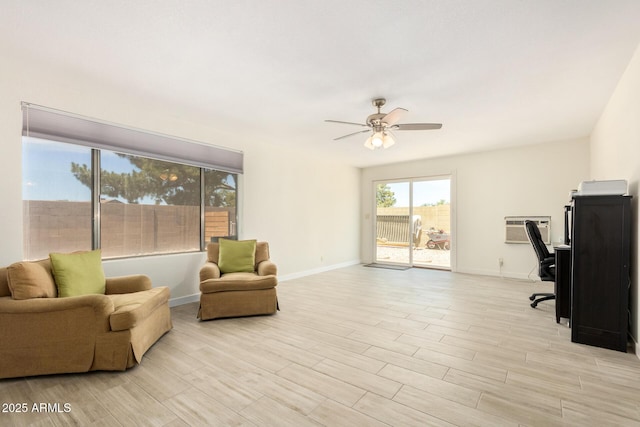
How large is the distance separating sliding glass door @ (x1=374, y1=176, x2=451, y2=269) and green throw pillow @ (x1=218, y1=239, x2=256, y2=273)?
14.0 feet

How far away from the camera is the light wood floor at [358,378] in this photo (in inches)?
69.4

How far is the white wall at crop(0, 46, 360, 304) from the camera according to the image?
9.23ft

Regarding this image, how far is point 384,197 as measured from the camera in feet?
24.7

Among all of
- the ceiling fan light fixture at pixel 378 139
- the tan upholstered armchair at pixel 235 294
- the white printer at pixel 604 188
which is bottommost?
the tan upholstered armchair at pixel 235 294

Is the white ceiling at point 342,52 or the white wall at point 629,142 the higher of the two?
the white ceiling at point 342,52

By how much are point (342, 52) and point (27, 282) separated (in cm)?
304

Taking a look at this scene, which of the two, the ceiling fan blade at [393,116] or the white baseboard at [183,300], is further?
the white baseboard at [183,300]

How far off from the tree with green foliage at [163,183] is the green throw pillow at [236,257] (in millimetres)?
900

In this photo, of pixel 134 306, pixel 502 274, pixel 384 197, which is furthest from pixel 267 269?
pixel 502 274

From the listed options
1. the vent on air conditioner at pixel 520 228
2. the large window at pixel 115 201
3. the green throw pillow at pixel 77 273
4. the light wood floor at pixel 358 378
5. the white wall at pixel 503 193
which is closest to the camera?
the light wood floor at pixel 358 378

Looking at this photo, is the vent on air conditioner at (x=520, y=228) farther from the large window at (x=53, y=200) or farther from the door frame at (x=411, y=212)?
the large window at (x=53, y=200)

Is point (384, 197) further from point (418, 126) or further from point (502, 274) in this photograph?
point (418, 126)

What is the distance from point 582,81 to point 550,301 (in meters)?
2.88

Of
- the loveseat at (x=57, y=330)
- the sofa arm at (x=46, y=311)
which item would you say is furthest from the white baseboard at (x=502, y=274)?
the sofa arm at (x=46, y=311)
